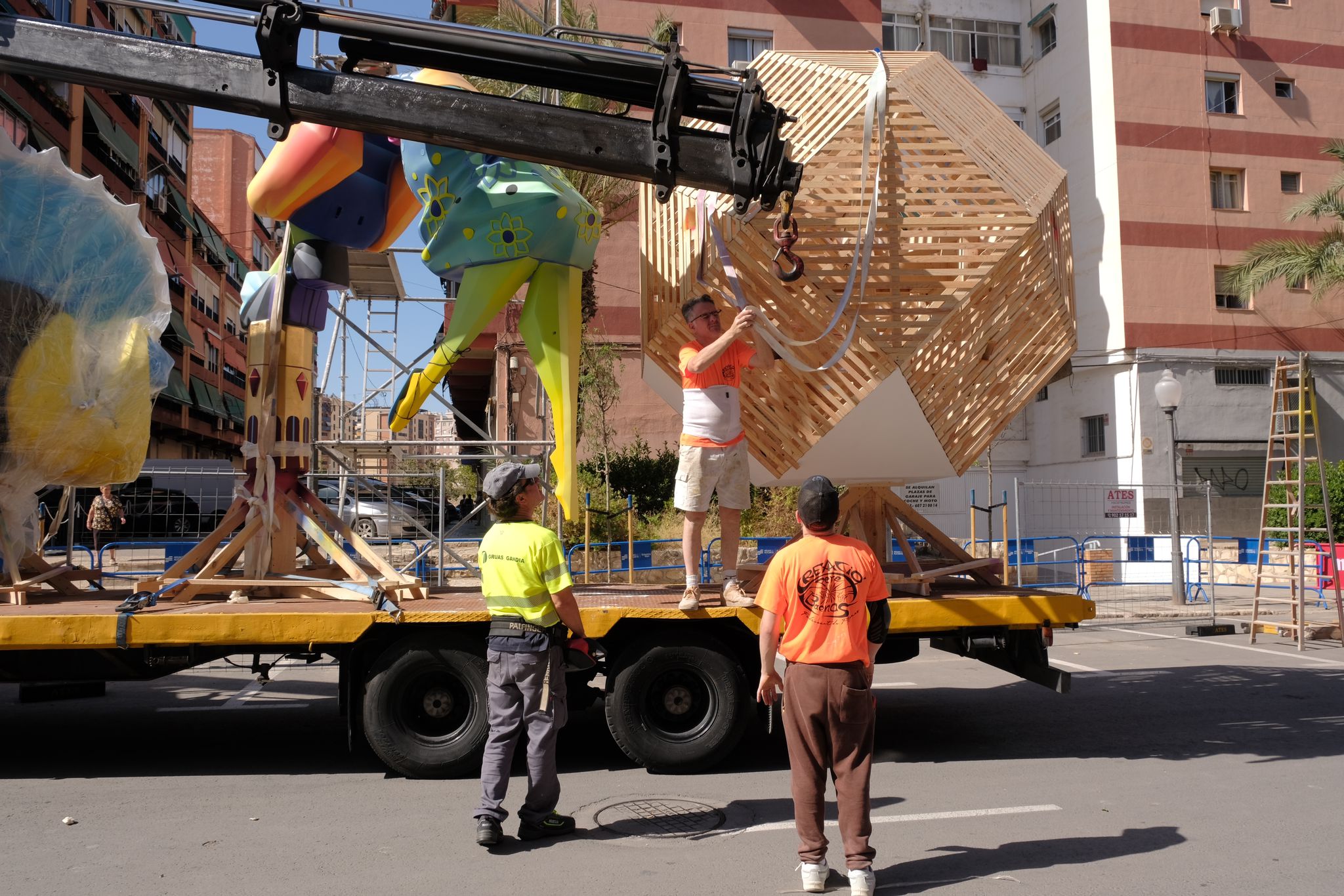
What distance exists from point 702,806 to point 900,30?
28651 millimetres

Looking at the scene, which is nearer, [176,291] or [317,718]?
[317,718]

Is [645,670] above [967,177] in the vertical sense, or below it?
below

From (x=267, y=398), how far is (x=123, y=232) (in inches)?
57.8

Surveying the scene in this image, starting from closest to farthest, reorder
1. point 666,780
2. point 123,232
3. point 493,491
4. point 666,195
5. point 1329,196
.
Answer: point 493,491 → point 666,195 → point 666,780 → point 123,232 → point 1329,196

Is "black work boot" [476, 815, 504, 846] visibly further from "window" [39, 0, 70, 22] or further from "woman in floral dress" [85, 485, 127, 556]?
"window" [39, 0, 70, 22]

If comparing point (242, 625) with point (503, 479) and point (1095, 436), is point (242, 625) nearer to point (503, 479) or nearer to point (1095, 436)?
point (503, 479)

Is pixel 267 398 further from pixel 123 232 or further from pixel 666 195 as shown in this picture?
pixel 666 195

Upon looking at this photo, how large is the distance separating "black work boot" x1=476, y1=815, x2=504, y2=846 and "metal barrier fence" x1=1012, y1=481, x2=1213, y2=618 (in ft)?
30.7

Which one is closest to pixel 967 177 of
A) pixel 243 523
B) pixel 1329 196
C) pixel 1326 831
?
pixel 1326 831

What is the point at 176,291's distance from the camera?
123 feet

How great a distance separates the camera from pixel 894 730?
295 inches

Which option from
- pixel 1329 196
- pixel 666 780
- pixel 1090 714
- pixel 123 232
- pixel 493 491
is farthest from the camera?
pixel 1329 196

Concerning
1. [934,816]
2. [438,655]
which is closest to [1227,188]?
[934,816]

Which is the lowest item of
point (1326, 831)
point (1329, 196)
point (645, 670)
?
point (1326, 831)
